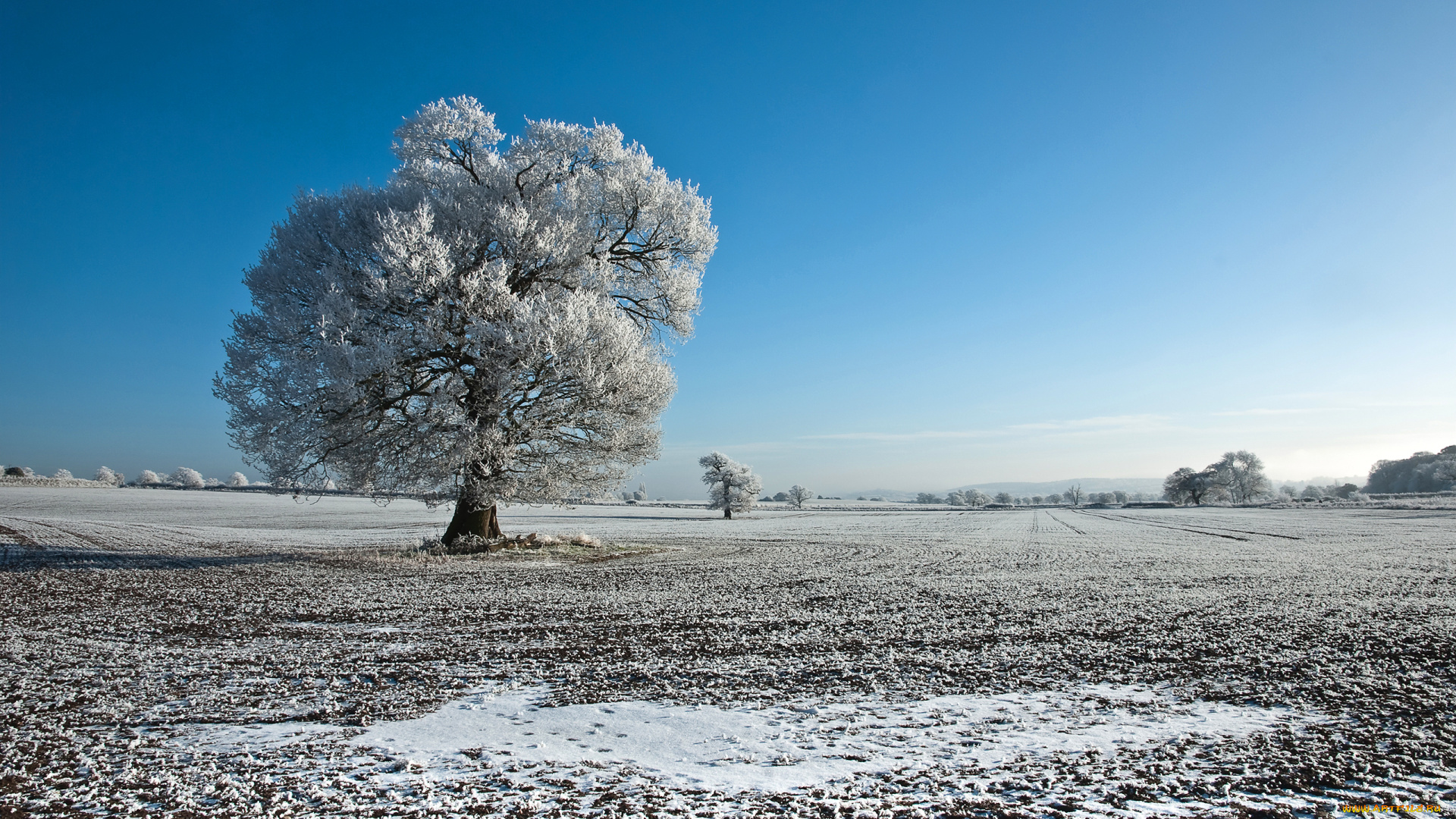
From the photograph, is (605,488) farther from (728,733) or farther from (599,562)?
(728,733)

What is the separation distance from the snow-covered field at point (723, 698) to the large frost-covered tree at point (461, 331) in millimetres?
4110

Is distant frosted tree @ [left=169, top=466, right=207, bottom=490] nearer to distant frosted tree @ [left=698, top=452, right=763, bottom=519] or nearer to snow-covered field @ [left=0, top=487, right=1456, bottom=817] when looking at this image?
distant frosted tree @ [left=698, top=452, right=763, bottom=519]

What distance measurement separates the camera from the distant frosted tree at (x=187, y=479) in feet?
348

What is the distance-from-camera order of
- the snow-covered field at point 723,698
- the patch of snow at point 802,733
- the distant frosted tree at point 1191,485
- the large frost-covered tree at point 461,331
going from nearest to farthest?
the snow-covered field at point 723,698 < the patch of snow at point 802,733 < the large frost-covered tree at point 461,331 < the distant frosted tree at point 1191,485

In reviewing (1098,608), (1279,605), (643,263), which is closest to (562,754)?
(1098,608)

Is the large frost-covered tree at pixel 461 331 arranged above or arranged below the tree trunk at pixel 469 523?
above

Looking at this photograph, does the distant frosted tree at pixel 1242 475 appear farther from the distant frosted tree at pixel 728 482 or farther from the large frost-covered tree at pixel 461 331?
the large frost-covered tree at pixel 461 331

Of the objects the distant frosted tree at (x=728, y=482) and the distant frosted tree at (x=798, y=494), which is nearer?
the distant frosted tree at (x=728, y=482)

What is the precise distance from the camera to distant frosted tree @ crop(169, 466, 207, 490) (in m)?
106

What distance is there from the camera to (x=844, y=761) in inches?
121

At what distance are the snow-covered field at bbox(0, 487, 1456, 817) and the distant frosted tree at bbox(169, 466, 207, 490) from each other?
126 meters

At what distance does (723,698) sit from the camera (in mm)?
4078

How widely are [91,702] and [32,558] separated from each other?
1276 centimetres

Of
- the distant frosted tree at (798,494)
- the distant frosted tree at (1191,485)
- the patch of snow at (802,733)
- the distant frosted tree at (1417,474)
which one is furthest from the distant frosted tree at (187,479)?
the distant frosted tree at (1417,474)
